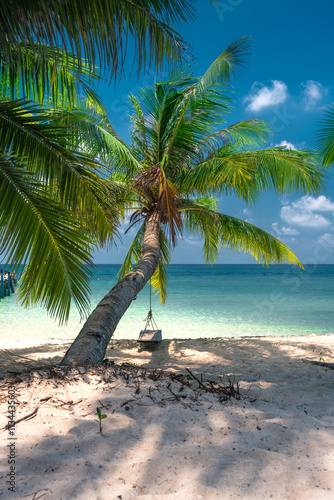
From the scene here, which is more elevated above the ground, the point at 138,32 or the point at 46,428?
the point at 138,32

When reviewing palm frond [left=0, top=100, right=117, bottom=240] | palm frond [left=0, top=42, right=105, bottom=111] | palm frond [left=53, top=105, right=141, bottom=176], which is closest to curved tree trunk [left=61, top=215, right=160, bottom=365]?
palm frond [left=0, top=100, right=117, bottom=240]

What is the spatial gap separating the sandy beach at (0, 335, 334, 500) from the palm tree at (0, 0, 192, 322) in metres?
1.31

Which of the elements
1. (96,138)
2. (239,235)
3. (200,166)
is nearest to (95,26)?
(96,138)

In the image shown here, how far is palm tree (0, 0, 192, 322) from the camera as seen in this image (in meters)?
2.52

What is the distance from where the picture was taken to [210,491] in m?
1.36

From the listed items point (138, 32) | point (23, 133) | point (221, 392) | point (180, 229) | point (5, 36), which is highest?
point (138, 32)

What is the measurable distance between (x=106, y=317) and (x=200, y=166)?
156 inches

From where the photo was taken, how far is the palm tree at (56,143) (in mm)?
2518

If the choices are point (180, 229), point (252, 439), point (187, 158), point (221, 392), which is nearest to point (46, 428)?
point (252, 439)

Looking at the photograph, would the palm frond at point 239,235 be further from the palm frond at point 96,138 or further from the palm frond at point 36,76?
the palm frond at point 36,76

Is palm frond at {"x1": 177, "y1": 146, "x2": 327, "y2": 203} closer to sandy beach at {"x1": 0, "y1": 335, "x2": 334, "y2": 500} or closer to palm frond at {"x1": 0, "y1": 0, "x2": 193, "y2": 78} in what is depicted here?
palm frond at {"x1": 0, "y1": 0, "x2": 193, "y2": 78}

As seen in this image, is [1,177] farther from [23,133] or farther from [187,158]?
[187,158]

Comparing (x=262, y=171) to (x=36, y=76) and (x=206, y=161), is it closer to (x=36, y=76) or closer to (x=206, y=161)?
(x=206, y=161)

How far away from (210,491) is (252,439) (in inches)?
21.3
